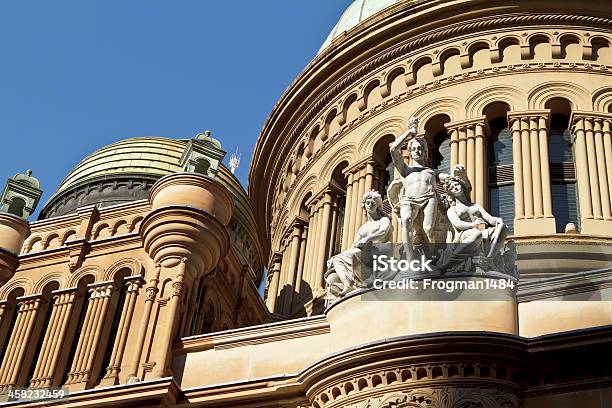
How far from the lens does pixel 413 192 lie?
69.1 feet

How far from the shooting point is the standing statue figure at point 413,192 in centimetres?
2052

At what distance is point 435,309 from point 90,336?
8013 mm

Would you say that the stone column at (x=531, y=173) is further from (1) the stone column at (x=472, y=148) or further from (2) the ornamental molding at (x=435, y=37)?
(2) the ornamental molding at (x=435, y=37)

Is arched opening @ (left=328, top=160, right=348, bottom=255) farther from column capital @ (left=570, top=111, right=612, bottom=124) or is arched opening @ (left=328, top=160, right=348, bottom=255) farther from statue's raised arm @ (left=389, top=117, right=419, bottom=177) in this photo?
statue's raised arm @ (left=389, top=117, right=419, bottom=177)

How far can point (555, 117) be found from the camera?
30359mm

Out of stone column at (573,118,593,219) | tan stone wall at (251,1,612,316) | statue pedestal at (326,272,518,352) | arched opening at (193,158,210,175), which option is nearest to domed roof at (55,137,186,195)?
tan stone wall at (251,1,612,316)

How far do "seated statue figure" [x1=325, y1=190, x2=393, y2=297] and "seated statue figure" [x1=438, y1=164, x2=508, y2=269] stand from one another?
1209 millimetres

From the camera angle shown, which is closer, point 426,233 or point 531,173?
point 426,233

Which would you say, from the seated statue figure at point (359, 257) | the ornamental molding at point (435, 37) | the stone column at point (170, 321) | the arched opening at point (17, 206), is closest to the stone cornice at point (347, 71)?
the ornamental molding at point (435, 37)

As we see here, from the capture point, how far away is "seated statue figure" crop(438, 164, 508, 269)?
1984 centimetres

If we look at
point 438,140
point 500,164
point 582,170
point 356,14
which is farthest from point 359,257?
point 356,14

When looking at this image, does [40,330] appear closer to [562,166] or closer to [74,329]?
[74,329]

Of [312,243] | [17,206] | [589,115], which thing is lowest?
[17,206]

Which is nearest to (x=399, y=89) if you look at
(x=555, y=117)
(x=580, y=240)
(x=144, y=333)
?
(x=555, y=117)
